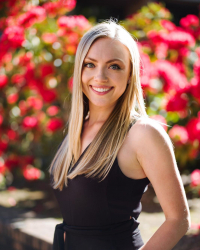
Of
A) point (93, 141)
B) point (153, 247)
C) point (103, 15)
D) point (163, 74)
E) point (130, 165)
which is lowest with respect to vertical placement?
point (153, 247)

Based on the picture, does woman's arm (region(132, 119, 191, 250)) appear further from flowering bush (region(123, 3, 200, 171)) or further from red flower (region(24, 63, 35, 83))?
red flower (region(24, 63, 35, 83))

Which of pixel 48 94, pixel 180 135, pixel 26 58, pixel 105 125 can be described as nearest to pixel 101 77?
pixel 105 125

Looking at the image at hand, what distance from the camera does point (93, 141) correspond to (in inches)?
65.8

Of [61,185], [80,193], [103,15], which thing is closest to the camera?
[80,193]

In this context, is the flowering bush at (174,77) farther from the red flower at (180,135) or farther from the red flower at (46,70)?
the red flower at (46,70)

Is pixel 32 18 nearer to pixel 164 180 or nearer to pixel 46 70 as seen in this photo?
pixel 46 70

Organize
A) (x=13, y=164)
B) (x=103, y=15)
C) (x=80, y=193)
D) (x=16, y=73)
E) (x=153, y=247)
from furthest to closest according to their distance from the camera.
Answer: (x=103, y=15) → (x=13, y=164) → (x=16, y=73) → (x=80, y=193) → (x=153, y=247)

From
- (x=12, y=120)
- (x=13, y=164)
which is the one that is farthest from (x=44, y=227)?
(x=12, y=120)

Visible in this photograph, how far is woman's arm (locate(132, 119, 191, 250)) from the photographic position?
1.35 m

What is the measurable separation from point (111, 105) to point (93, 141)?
212 mm

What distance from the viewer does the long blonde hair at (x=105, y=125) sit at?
153 centimetres

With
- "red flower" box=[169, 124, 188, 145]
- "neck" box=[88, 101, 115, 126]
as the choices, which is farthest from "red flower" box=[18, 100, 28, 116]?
"neck" box=[88, 101, 115, 126]

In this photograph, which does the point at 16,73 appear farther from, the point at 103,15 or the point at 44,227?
the point at 103,15

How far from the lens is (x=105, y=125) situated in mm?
1688
